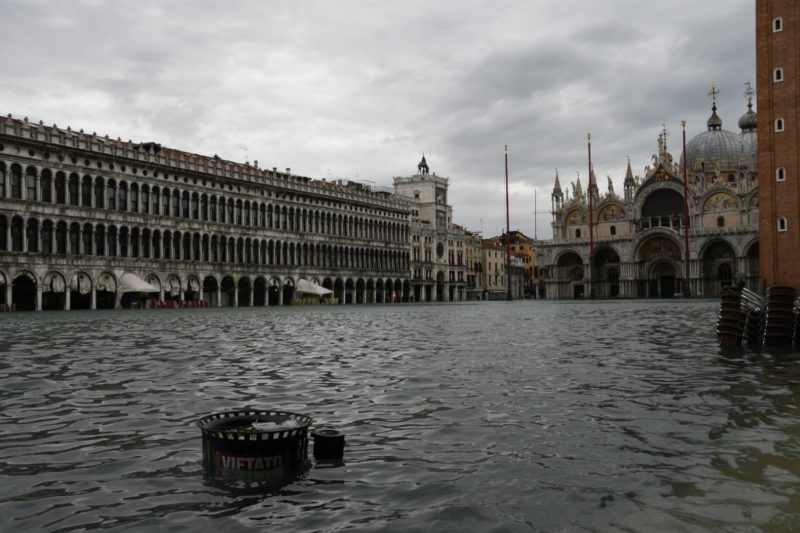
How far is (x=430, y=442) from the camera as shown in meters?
7.86

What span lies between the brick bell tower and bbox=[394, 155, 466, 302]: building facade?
204 feet

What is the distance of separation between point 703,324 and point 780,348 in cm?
→ 1050

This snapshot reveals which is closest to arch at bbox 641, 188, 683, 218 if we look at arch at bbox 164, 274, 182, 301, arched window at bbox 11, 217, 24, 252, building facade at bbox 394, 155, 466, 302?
building facade at bbox 394, 155, 466, 302

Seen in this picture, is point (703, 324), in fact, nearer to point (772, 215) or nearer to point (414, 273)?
point (772, 215)

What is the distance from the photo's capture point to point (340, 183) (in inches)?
3799

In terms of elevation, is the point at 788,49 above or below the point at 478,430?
above

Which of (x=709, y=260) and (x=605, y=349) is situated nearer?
(x=605, y=349)

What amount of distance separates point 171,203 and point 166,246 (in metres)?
3.87

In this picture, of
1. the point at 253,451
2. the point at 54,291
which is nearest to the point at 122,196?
the point at 54,291

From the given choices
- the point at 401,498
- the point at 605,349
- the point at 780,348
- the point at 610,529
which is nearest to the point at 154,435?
the point at 401,498

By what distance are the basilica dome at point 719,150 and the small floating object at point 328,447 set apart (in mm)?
94779

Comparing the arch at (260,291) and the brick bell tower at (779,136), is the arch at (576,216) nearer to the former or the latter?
the arch at (260,291)

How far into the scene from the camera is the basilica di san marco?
284ft

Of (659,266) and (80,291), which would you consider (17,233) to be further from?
(659,266)
